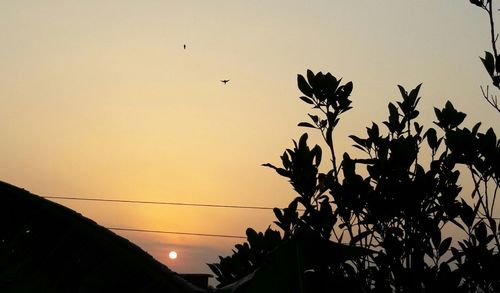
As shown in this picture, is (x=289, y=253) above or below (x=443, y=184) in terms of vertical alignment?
below

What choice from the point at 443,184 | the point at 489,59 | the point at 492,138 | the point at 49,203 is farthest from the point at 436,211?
the point at 49,203

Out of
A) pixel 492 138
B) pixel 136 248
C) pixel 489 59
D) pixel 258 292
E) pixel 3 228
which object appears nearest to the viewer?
pixel 258 292

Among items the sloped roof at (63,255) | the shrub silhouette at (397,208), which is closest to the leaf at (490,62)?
the shrub silhouette at (397,208)

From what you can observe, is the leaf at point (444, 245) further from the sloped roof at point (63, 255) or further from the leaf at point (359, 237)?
the sloped roof at point (63, 255)

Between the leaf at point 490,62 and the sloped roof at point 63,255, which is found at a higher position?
the leaf at point 490,62

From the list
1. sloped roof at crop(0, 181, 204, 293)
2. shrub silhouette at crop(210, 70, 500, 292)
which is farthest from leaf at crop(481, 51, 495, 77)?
sloped roof at crop(0, 181, 204, 293)

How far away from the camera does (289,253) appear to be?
1.33 meters

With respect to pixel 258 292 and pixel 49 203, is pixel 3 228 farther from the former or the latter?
pixel 258 292

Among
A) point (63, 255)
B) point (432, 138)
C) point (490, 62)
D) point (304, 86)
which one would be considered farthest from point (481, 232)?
point (63, 255)

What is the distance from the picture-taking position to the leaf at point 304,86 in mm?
4398

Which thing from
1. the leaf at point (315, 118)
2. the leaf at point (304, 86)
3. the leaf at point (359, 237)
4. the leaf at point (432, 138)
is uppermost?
the leaf at point (304, 86)

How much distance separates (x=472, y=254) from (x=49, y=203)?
313cm

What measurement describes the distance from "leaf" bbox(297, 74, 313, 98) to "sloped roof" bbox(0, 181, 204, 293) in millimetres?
3151

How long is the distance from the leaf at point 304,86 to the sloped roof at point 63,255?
A: 3151 millimetres
